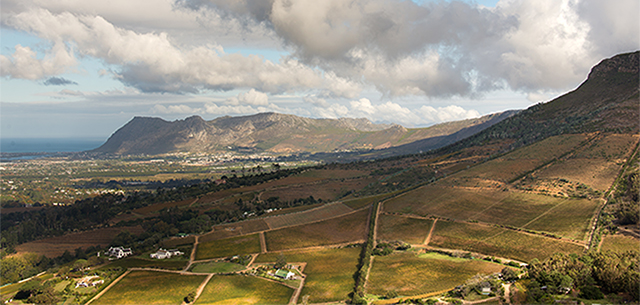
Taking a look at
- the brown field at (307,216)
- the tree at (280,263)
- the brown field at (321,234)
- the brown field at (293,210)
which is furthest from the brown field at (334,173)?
the tree at (280,263)

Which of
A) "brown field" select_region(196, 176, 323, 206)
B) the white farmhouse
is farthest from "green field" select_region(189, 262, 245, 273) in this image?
"brown field" select_region(196, 176, 323, 206)

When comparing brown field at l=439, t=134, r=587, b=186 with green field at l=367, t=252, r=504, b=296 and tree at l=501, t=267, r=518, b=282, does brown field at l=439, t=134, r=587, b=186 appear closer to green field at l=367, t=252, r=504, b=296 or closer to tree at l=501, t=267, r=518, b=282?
green field at l=367, t=252, r=504, b=296

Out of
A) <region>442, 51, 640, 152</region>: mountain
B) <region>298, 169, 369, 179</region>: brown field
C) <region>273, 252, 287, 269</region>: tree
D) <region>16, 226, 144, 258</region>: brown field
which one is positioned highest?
<region>442, 51, 640, 152</region>: mountain

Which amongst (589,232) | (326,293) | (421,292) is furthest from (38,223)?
(589,232)

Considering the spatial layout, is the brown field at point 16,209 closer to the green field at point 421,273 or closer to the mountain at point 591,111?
the green field at point 421,273

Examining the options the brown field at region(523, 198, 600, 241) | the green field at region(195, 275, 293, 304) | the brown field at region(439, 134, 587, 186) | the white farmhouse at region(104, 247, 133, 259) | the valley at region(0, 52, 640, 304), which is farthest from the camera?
the brown field at region(439, 134, 587, 186)

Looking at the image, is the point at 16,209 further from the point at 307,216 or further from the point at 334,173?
the point at 334,173
